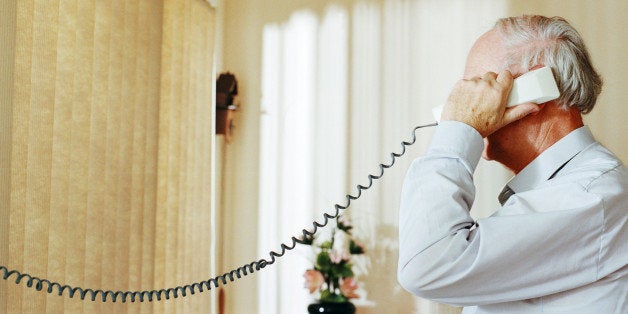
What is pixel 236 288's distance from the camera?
3.01 metres

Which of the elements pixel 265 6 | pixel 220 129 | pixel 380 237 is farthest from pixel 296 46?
pixel 380 237

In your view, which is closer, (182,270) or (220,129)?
(182,270)

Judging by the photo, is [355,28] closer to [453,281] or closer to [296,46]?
[296,46]

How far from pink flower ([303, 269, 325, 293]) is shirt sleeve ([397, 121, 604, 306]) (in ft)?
5.13

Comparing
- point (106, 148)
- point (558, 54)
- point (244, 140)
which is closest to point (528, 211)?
point (558, 54)

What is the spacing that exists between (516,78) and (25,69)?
1.17 meters

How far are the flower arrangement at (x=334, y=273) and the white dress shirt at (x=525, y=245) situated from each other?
1.53 metres

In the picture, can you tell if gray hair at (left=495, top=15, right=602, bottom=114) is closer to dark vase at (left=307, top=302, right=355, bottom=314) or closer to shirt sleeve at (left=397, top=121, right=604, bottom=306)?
shirt sleeve at (left=397, top=121, right=604, bottom=306)

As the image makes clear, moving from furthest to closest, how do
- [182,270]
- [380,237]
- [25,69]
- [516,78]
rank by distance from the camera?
[380,237]
[182,270]
[25,69]
[516,78]

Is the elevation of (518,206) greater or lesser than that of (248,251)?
greater

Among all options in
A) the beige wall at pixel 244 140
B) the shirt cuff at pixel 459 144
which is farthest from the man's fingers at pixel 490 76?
the beige wall at pixel 244 140

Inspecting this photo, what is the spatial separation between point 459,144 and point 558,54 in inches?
9.7

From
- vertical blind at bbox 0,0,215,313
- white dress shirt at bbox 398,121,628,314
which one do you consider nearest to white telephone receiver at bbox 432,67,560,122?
white dress shirt at bbox 398,121,628,314

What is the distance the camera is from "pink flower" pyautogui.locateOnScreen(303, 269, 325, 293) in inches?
101
